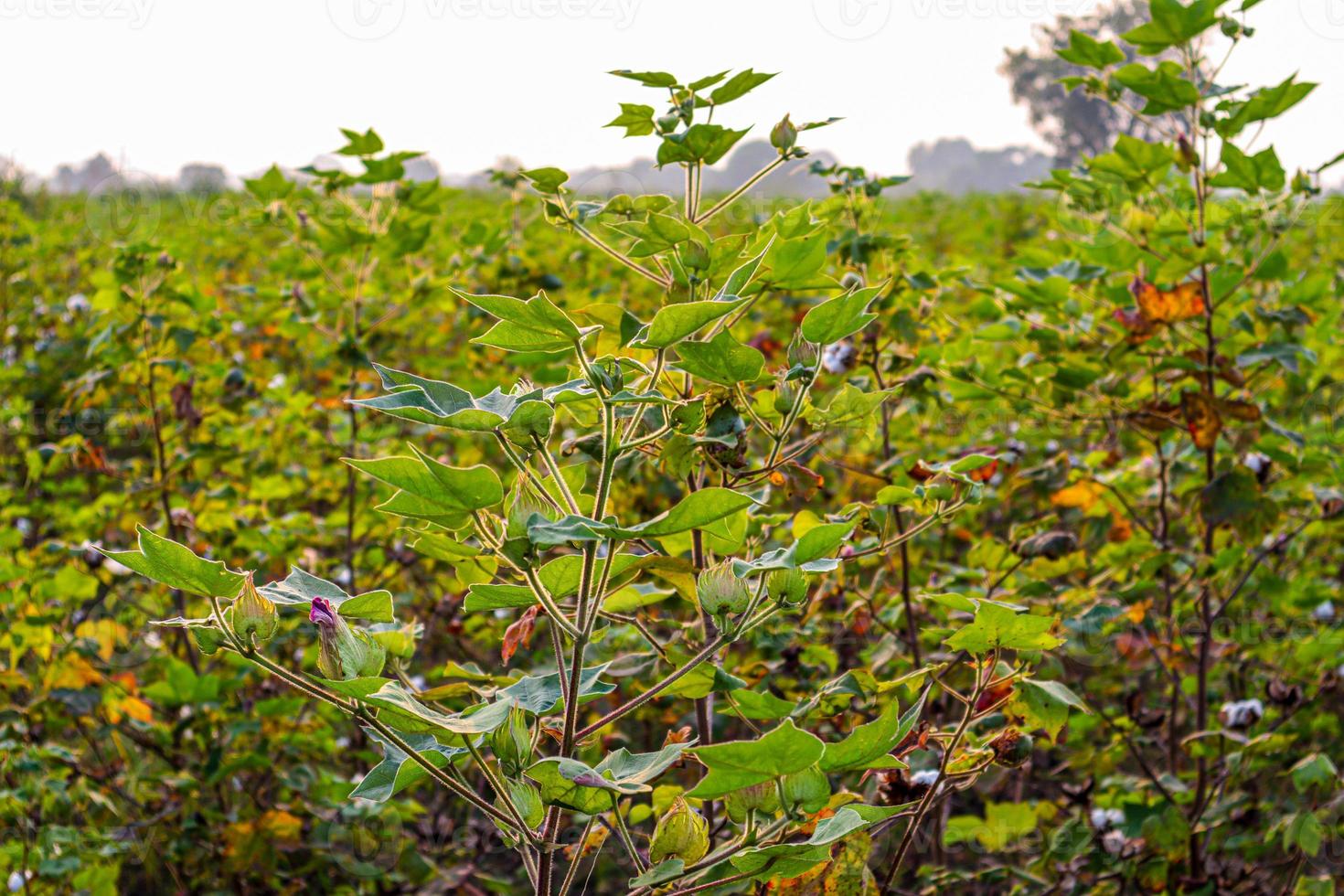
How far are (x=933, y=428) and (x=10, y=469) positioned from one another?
9.90ft

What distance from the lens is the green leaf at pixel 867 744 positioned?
633mm

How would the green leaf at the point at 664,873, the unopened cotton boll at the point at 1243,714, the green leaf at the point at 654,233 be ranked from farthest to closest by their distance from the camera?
the unopened cotton boll at the point at 1243,714 < the green leaf at the point at 654,233 < the green leaf at the point at 664,873

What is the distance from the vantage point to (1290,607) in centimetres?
217

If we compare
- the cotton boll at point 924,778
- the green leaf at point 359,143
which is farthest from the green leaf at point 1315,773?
the green leaf at point 359,143

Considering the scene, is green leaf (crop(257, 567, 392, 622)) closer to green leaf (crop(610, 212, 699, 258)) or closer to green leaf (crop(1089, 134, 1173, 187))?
green leaf (crop(610, 212, 699, 258))

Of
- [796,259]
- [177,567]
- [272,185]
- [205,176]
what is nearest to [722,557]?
[796,259]

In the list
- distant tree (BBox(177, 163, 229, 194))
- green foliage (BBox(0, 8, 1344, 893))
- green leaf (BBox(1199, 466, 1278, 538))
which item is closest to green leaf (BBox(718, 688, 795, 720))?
green foliage (BBox(0, 8, 1344, 893))

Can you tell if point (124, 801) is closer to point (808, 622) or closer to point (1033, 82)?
point (808, 622)

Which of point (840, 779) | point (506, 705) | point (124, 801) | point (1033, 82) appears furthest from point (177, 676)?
point (1033, 82)

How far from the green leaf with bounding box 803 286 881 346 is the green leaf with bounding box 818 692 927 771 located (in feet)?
0.84

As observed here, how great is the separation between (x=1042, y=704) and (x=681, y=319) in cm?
56

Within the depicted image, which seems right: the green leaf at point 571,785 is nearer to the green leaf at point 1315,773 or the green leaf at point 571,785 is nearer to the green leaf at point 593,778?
the green leaf at point 593,778

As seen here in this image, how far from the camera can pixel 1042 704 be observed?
0.95 m

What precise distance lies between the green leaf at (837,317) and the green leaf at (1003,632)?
9.1 inches
